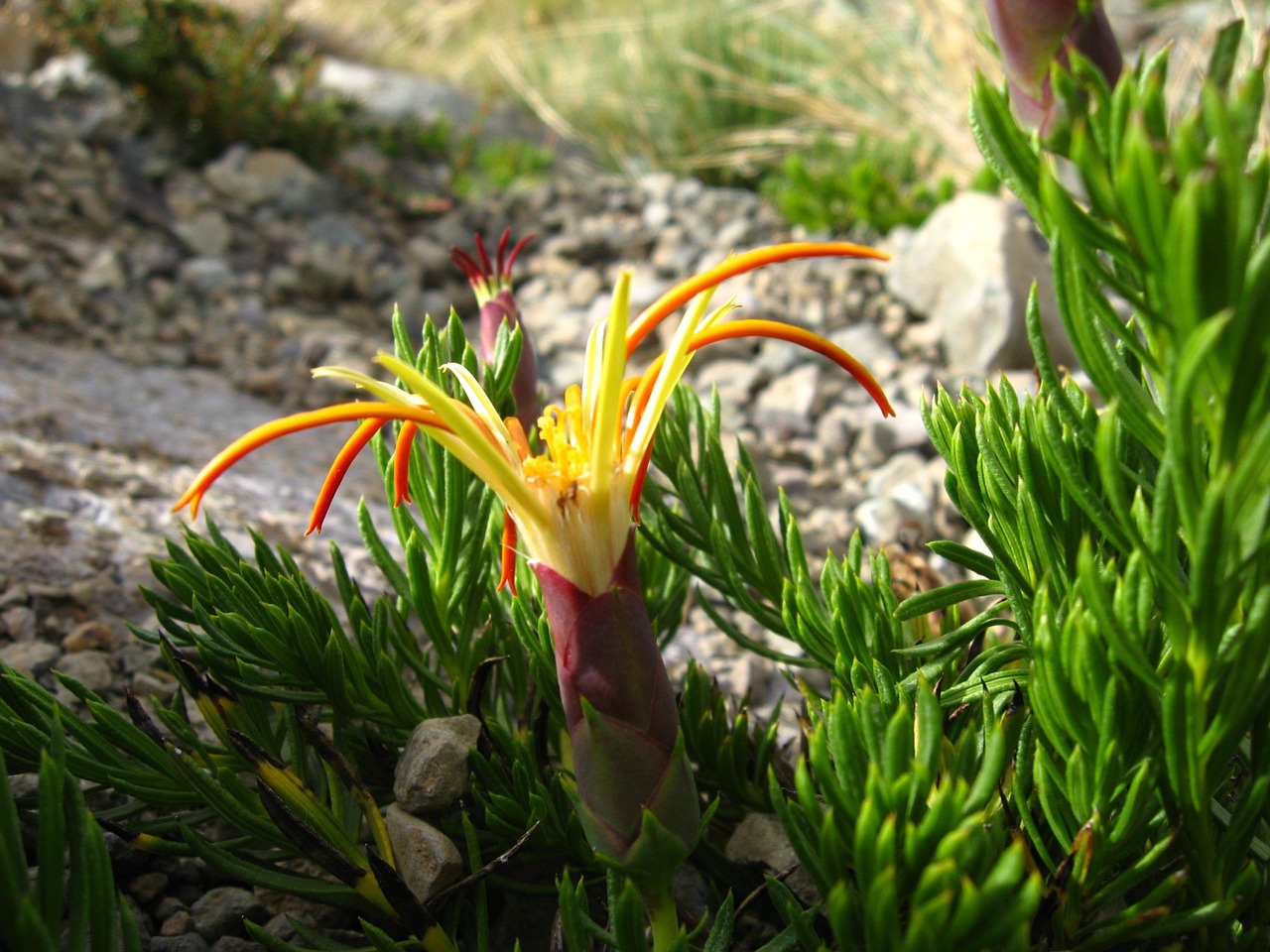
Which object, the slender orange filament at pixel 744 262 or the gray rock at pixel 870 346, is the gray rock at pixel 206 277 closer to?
the gray rock at pixel 870 346

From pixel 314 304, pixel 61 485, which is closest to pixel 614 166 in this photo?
pixel 314 304

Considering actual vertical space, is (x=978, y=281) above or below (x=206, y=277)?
below

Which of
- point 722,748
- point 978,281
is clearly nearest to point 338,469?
point 722,748

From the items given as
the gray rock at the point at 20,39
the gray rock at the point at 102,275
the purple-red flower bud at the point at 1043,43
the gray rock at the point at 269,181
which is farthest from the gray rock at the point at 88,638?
the gray rock at the point at 20,39

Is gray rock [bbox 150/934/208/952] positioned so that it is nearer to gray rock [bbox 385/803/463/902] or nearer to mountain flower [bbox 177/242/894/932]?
gray rock [bbox 385/803/463/902]

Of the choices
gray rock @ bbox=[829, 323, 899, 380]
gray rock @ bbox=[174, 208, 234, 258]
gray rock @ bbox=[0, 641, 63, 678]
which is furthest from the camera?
gray rock @ bbox=[174, 208, 234, 258]

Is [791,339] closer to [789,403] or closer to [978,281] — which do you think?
[789,403]

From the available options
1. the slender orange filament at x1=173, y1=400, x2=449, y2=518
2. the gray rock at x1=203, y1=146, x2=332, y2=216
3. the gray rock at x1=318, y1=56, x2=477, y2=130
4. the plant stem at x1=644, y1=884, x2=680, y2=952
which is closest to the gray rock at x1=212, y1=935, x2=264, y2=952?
the plant stem at x1=644, y1=884, x2=680, y2=952
